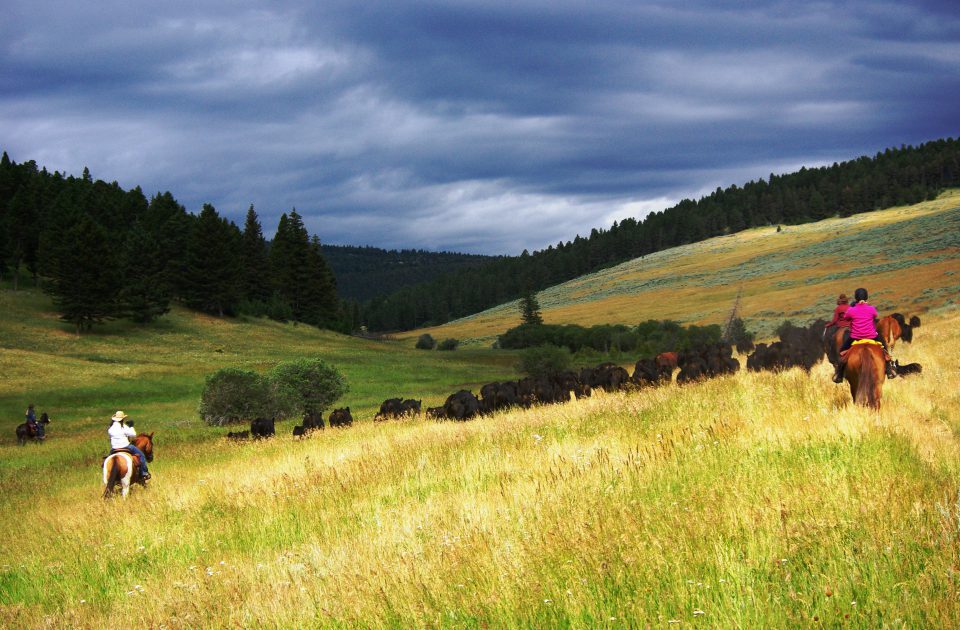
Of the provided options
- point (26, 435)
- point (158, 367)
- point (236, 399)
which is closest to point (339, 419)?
point (236, 399)

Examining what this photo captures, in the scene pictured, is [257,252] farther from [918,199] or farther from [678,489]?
[918,199]

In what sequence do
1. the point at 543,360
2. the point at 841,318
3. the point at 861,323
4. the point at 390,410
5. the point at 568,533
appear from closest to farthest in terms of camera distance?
the point at 568,533 → the point at 861,323 → the point at 841,318 → the point at 390,410 → the point at 543,360

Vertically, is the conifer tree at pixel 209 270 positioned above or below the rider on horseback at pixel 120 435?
above

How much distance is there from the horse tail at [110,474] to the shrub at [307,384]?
2337 cm

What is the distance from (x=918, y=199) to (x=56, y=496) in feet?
644

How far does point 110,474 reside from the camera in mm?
13188

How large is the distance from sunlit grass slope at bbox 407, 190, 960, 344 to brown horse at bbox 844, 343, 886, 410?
51480 millimetres

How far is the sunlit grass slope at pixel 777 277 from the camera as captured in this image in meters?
74.8

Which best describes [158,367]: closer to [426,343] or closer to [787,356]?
[426,343]

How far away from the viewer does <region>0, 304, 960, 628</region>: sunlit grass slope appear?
13.7ft

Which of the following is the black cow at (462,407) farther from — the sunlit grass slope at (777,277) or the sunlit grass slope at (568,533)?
the sunlit grass slope at (777,277)

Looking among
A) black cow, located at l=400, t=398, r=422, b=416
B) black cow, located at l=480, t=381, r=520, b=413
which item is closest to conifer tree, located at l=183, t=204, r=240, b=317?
black cow, located at l=400, t=398, r=422, b=416

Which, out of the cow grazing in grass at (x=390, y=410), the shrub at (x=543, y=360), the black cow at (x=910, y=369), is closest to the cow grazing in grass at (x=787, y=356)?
the black cow at (x=910, y=369)

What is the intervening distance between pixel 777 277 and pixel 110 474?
11284 cm
